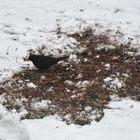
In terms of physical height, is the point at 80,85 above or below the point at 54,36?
below

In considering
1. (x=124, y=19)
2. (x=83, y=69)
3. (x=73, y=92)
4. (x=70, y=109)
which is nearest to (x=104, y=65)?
(x=83, y=69)

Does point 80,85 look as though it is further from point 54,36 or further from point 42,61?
point 54,36

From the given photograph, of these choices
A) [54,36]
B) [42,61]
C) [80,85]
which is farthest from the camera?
[54,36]

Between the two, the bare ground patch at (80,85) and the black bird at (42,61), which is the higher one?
the black bird at (42,61)

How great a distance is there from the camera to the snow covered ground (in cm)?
538

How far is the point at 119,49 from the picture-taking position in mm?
7445

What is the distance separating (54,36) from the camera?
797 cm

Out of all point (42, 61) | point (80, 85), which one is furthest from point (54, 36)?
point (80, 85)

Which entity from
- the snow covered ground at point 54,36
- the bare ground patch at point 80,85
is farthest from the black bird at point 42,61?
the snow covered ground at point 54,36

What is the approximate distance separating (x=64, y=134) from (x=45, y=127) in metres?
0.31

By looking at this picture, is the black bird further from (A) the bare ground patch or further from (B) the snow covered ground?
(B) the snow covered ground

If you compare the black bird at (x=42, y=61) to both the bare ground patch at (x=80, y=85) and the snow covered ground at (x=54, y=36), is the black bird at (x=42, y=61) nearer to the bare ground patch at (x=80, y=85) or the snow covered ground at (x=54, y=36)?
the bare ground patch at (x=80, y=85)

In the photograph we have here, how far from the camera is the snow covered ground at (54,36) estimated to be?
538 cm

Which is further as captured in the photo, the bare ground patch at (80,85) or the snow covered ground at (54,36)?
the bare ground patch at (80,85)
